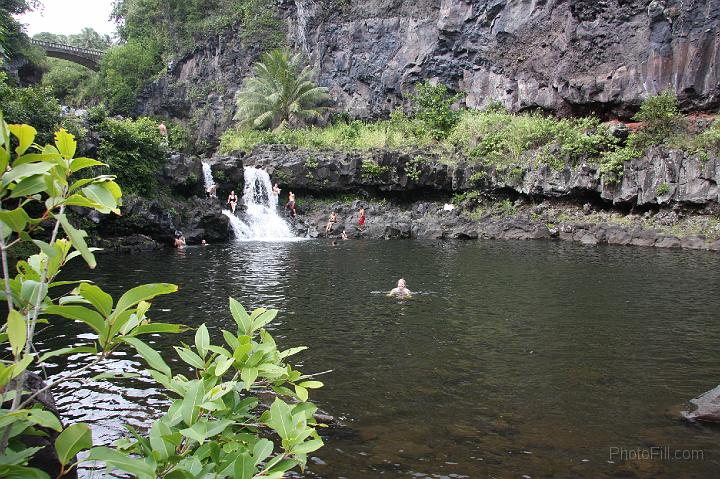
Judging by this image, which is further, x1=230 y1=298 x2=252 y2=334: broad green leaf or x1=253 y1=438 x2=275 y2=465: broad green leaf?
x1=230 y1=298 x2=252 y2=334: broad green leaf

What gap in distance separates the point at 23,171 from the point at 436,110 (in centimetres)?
3746

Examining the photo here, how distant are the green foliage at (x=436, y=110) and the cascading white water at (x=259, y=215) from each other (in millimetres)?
12353

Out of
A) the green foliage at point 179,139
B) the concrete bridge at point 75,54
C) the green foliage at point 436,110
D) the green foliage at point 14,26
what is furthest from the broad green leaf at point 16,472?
the concrete bridge at point 75,54

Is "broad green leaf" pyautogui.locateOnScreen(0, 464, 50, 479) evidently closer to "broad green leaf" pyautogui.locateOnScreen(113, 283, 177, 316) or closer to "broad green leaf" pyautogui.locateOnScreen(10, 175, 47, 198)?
"broad green leaf" pyautogui.locateOnScreen(113, 283, 177, 316)

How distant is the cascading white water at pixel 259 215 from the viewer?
30.3 metres

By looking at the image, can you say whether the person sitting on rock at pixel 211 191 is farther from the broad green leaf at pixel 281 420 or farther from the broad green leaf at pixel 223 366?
the broad green leaf at pixel 281 420

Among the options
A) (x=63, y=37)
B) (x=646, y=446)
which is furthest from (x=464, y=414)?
(x=63, y=37)

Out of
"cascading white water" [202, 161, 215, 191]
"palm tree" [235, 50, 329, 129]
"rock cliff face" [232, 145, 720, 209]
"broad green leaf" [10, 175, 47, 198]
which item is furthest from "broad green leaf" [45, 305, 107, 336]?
"palm tree" [235, 50, 329, 129]

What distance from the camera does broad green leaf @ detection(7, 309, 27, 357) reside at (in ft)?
5.41

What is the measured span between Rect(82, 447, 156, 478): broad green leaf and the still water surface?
3.69 m

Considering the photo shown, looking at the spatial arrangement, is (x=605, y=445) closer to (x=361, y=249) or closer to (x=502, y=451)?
(x=502, y=451)

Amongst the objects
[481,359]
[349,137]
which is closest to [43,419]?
[481,359]

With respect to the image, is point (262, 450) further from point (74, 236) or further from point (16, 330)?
point (74, 236)

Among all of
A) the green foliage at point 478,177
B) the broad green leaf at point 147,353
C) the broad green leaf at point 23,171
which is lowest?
the broad green leaf at point 147,353
